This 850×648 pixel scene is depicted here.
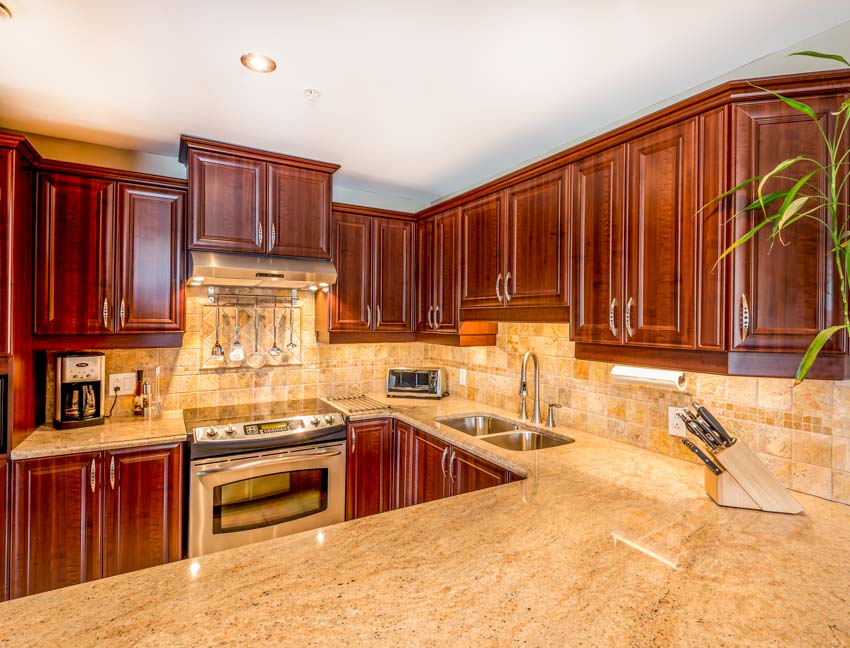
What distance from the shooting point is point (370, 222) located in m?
3.27

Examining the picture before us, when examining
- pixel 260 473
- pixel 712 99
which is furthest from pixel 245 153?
pixel 712 99

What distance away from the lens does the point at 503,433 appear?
103 inches

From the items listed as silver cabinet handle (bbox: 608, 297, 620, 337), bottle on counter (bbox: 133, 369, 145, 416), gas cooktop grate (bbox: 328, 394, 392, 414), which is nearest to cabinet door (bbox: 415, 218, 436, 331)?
gas cooktop grate (bbox: 328, 394, 392, 414)

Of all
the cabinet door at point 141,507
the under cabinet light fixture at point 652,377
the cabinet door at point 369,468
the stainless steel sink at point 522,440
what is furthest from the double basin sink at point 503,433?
the cabinet door at point 141,507

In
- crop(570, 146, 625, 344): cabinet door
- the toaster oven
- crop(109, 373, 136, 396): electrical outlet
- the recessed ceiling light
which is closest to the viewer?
the recessed ceiling light

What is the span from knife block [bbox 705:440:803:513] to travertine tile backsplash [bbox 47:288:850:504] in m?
0.24

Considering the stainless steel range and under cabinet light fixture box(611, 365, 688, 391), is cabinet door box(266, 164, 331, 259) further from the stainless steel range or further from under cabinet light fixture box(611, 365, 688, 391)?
under cabinet light fixture box(611, 365, 688, 391)

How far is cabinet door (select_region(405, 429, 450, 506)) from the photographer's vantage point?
2.51m

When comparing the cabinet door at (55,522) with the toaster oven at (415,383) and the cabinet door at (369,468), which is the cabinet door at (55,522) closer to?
the cabinet door at (369,468)

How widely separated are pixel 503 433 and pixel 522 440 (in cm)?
11

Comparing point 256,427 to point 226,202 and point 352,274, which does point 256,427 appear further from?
point 226,202

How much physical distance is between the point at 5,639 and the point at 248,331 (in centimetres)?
241

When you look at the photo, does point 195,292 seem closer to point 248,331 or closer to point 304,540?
point 248,331

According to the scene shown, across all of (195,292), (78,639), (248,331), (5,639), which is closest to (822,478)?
(78,639)
